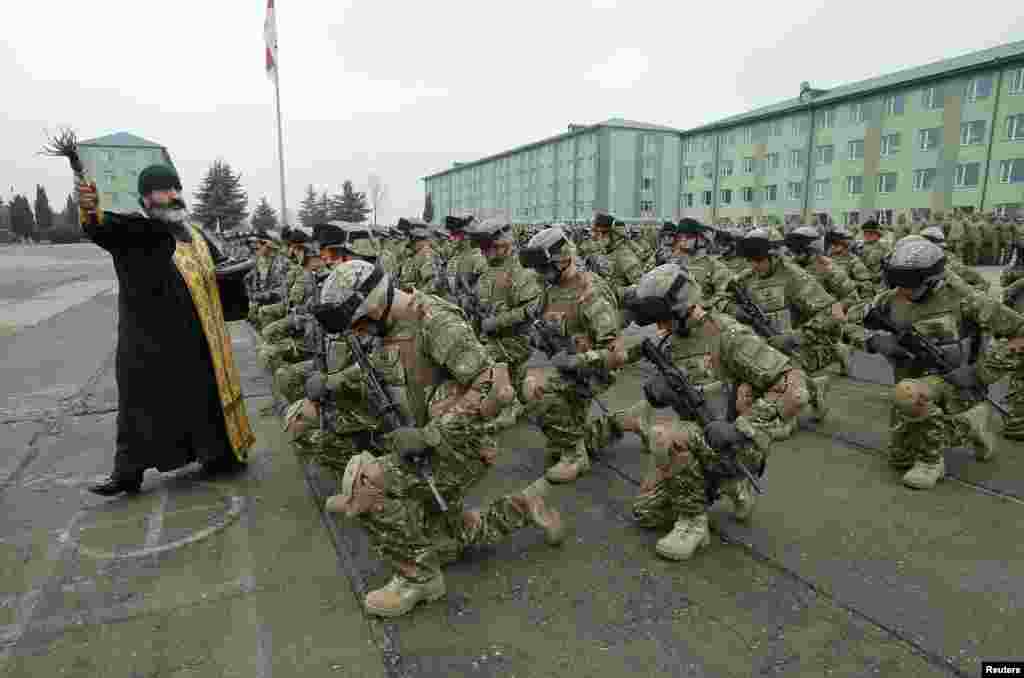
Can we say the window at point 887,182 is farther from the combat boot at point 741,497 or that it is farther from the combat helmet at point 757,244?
the combat boot at point 741,497

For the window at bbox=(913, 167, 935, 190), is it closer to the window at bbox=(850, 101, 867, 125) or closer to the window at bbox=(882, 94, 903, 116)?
the window at bbox=(882, 94, 903, 116)

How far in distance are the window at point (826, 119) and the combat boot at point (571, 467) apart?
140 ft

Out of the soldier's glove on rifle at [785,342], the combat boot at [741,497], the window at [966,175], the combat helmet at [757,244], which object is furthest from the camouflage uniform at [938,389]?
the window at [966,175]

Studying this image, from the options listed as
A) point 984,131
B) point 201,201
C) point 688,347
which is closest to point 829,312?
point 688,347

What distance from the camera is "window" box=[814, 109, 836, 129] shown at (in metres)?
40.2

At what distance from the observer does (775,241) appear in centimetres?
710

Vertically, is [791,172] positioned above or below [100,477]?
above

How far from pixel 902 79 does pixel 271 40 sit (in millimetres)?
34530

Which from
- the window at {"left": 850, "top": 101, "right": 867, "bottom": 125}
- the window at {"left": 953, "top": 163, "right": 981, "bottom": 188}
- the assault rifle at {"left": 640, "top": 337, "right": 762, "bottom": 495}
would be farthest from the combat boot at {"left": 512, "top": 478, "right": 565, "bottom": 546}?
the window at {"left": 850, "top": 101, "right": 867, "bottom": 125}

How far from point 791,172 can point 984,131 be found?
38.4 feet

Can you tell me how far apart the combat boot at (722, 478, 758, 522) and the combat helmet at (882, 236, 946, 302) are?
77.0 inches

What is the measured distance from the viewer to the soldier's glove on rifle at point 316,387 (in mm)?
4250

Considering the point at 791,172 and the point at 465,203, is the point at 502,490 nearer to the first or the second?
the point at 791,172

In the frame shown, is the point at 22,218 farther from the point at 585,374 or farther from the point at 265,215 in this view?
the point at 585,374
